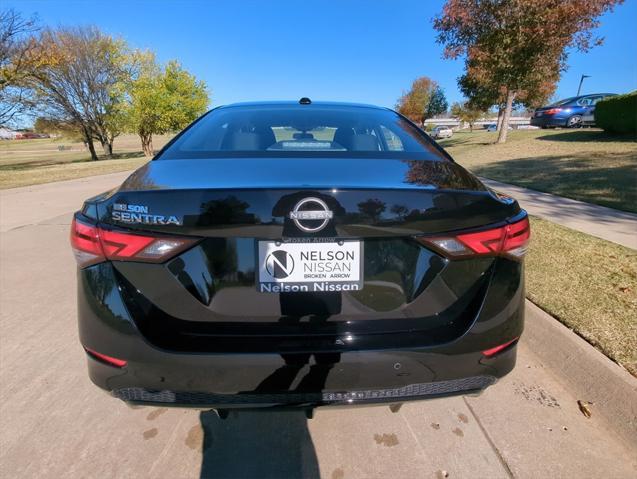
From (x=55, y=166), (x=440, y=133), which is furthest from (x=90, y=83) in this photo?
(x=440, y=133)

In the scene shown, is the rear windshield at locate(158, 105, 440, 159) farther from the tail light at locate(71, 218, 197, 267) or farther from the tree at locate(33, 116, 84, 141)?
the tree at locate(33, 116, 84, 141)

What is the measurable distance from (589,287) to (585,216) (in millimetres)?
3010

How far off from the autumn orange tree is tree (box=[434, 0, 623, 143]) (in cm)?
3551

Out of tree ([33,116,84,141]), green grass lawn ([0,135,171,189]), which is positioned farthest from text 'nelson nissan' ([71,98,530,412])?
tree ([33,116,84,141])

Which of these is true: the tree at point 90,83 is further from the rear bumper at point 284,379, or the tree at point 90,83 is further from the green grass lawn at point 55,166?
the rear bumper at point 284,379

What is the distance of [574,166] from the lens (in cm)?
1088

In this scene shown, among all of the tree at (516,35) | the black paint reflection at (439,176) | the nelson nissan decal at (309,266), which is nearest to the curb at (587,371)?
the black paint reflection at (439,176)

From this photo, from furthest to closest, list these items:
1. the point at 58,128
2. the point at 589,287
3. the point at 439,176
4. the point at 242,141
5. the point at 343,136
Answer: the point at 58,128, the point at 589,287, the point at 343,136, the point at 242,141, the point at 439,176

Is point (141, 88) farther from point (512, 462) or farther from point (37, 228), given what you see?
Result: point (512, 462)

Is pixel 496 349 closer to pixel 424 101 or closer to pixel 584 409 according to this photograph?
pixel 584 409

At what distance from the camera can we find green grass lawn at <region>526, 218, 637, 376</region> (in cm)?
260

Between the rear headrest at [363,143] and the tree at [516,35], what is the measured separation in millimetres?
16867

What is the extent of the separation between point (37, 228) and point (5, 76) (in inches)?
652

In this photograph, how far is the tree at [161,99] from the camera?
3359 cm
